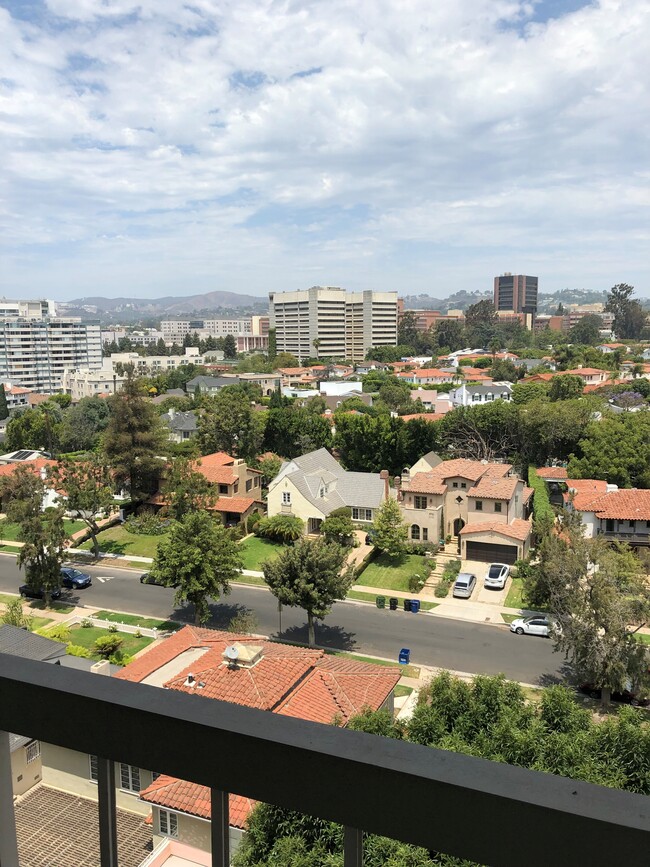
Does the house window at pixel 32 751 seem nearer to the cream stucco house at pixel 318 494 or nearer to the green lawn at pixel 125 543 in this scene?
the green lawn at pixel 125 543

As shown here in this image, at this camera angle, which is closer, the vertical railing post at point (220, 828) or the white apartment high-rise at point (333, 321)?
the vertical railing post at point (220, 828)

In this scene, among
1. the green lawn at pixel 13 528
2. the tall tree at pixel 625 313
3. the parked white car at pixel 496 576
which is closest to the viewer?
the parked white car at pixel 496 576

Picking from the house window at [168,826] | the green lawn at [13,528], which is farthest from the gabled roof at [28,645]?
the green lawn at [13,528]

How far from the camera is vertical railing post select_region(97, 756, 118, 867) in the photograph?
1660 millimetres

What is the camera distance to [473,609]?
24.5 m

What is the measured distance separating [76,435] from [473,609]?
129ft

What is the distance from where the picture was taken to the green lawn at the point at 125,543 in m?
31.6

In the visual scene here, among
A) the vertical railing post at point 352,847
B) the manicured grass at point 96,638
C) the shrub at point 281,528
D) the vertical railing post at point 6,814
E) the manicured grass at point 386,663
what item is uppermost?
the vertical railing post at point 352,847

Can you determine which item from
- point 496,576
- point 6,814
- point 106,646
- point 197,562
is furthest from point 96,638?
point 6,814

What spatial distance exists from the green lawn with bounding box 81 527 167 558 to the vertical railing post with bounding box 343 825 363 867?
100.0 feet

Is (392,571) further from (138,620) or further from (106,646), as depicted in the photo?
(106,646)

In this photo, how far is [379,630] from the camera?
75.4ft

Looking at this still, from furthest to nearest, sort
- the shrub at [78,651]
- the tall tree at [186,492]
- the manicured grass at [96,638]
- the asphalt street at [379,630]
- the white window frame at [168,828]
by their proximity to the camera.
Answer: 1. the tall tree at [186,492]
2. the manicured grass at [96,638]
3. the asphalt street at [379,630]
4. the shrub at [78,651]
5. the white window frame at [168,828]

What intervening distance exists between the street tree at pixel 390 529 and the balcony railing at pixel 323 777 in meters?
27.2
